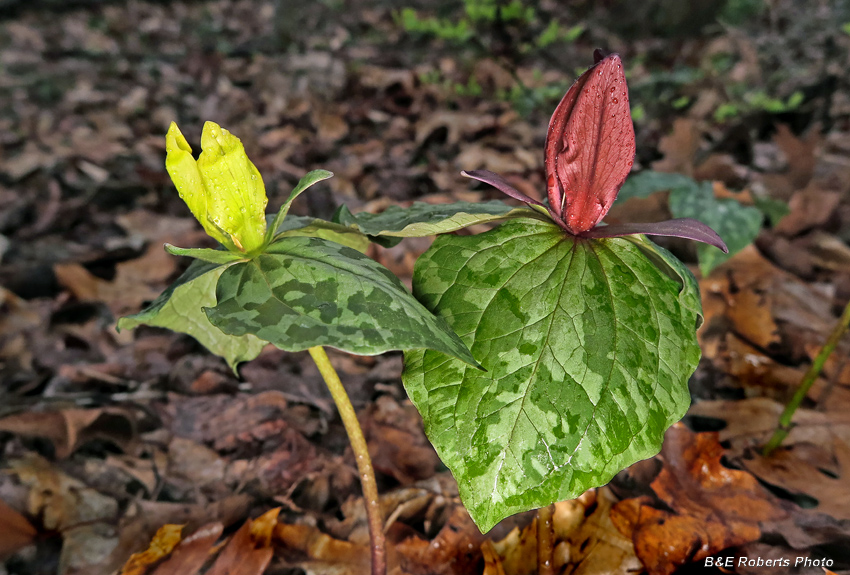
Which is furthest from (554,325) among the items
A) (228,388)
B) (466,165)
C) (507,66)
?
(507,66)

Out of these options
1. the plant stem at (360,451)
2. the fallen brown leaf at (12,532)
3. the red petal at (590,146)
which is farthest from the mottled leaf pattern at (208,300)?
the fallen brown leaf at (12,532)

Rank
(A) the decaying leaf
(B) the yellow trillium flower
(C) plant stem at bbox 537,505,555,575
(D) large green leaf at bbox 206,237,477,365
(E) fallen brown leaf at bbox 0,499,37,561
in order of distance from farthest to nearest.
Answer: (E) fallen brown leaf at bbox 0,499,37,561 < (A) the decaying leaf < (C) plant stem at bbox 537,505,555,575 < (B) the yellow trillium flower < (D) large green leaf at bbox 206,237,477,365

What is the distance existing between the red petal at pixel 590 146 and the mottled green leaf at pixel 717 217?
0.89 meters

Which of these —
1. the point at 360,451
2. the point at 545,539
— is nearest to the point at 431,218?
the point at 360,451

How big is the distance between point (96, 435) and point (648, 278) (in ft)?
4.63

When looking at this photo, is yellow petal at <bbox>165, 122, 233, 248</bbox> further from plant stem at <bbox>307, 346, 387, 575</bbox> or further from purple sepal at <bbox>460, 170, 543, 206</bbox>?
purple sepal at <bbox>460, 170, 543, 206</bbox>

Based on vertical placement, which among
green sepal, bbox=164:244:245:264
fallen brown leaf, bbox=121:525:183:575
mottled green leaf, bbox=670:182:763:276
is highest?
green sepal, bbox=164:244:245:264

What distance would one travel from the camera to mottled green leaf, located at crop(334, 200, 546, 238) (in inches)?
27.5

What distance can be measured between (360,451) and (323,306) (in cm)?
31

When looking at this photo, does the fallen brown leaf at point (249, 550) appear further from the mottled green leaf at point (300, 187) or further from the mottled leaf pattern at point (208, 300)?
the mottled green leaf at point (300, 187)

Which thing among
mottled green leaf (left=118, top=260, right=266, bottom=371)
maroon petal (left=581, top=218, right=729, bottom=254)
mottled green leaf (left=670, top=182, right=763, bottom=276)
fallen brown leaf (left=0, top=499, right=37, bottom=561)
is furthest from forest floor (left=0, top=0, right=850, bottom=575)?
maroon petal (left=581, top=218, right=729, bottom=254)

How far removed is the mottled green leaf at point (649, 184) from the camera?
5.06 ft

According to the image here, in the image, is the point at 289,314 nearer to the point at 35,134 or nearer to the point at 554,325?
the point at 554,325

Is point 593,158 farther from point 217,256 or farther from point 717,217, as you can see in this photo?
point 717,217
